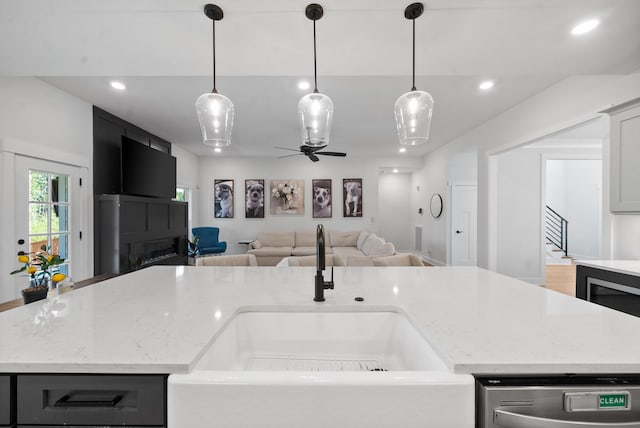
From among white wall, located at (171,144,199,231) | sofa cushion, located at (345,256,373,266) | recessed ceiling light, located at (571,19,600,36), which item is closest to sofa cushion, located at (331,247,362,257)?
sofa cushion, located at (345,256,373,266)

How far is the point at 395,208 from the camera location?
833cm

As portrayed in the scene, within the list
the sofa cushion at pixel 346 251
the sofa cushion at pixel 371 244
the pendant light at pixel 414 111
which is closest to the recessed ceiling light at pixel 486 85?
the pendant light at pixel 414 111

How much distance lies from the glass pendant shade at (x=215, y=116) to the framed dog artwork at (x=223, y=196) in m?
5.35

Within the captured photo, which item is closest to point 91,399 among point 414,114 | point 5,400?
point 5,400

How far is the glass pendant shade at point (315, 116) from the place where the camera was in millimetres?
1524

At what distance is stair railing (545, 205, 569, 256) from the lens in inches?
295

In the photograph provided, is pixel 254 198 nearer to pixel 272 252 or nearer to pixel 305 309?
pixel 272 252

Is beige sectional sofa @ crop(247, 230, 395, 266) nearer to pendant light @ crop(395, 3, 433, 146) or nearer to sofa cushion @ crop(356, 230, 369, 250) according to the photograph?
sofa cushion @ crop(356, 230, 369, 250)

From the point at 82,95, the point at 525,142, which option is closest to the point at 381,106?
the point at 525,142

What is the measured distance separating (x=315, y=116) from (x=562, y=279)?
5686 mm

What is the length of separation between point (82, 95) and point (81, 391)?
4015mm

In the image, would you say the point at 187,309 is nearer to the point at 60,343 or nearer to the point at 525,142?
the point at 60,343

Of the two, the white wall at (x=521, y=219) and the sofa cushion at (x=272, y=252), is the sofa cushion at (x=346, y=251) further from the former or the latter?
the white wall at (x=521, y=219)

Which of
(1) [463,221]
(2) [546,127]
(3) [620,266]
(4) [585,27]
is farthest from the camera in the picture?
(1) [463,221]
